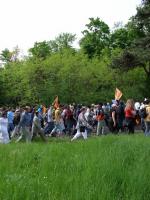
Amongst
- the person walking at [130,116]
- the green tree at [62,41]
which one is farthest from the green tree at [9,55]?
the person walking at [130,116]

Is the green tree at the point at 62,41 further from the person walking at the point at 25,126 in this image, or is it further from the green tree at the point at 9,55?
the person walking at the point at 25,126

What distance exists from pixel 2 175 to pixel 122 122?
22.2 m

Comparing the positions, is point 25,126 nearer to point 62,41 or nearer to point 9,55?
point 9,55

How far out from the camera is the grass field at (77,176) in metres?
7.66

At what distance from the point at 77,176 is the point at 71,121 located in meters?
24.3

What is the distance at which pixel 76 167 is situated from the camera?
9.98 m

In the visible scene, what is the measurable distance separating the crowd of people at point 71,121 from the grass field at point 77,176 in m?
12.8

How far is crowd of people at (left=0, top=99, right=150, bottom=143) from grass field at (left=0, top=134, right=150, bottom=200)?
12.8m

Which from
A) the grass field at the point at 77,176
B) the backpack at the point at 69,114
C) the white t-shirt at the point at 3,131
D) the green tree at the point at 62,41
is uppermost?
the green tree at the point at 62,41

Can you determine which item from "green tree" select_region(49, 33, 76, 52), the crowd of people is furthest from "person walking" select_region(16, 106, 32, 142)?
"green tree" select_region(49, 33, 76, 52)

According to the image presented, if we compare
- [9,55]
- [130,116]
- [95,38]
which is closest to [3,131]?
[130,116]

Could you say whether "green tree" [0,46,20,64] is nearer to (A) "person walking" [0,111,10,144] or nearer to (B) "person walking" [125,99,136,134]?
(B) "person walking" [125,99,136,134]

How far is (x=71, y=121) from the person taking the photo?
3309 centimetres

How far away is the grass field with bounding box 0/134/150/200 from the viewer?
7.66m
